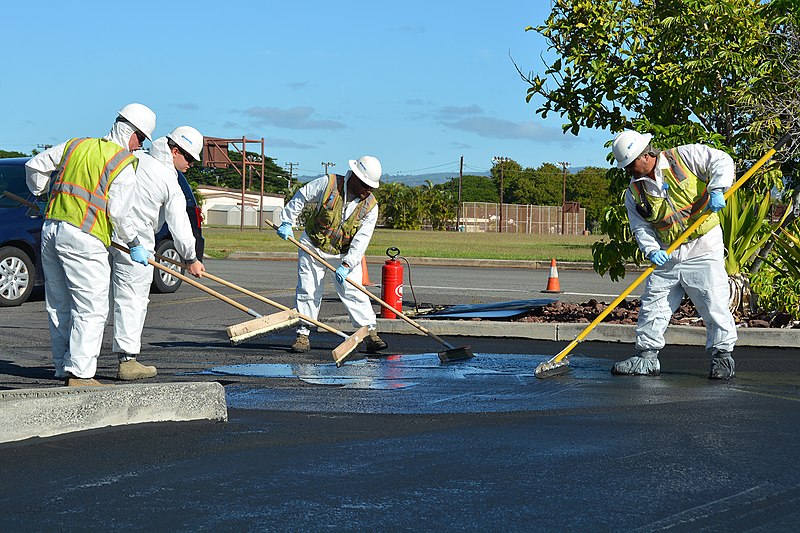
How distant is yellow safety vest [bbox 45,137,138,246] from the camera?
6758 millimetres

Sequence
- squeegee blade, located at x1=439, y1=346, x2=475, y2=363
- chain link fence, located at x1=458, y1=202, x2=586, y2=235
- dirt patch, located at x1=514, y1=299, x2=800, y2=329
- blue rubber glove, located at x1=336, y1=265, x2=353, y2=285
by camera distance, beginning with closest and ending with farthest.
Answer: squeegee blade, located at x1=439, y1=346, x2=475, y2=363, blue rubber glove, located at x1=336, y1=265, x2=353, y2=285, dirt patch, located at x1=514, y1=299, x2=800, y2=329, chain link fence, located at x1=458, y1=202, x2=586, y2=235

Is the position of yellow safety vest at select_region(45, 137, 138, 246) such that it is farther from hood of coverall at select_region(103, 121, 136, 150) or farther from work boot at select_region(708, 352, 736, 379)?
work boot at select_region(708, 352, 736, 379)

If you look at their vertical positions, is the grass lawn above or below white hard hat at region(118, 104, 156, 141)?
below

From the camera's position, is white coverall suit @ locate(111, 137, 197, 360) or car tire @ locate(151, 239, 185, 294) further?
car tire @ locate(151, 239, 185, 294)

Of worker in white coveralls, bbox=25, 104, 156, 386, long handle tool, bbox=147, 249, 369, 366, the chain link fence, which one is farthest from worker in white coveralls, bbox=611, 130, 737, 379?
the chain link fence

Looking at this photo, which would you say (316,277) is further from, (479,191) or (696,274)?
(479,191)

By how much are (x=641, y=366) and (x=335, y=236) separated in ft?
9.53

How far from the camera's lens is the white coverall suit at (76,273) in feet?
22.1

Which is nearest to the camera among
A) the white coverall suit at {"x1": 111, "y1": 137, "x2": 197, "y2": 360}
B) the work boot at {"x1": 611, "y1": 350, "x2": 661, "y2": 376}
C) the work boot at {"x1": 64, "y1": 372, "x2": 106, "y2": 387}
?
the work boot at {"x1": 64, "y1": 372, "x2": 106, "y2": 387}

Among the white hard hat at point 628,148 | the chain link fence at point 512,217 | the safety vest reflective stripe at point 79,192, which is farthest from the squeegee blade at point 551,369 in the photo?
the chain link fence at point 512,217

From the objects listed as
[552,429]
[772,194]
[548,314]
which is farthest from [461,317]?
[552,429]

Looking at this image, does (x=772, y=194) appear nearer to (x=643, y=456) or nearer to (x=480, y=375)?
(x=480, y=375)

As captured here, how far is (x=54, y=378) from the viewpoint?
7.25 meters

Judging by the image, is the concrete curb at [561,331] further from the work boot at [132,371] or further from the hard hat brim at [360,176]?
the work boot at [132,371]
